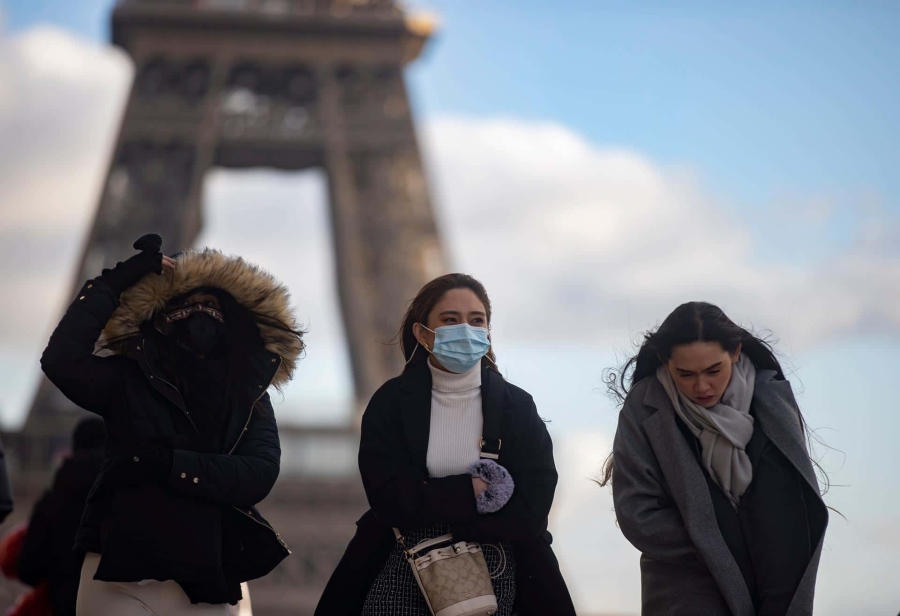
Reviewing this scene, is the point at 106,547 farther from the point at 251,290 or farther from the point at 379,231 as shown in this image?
the point at 379,231

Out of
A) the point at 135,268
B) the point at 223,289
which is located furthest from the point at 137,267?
the point at 223,289

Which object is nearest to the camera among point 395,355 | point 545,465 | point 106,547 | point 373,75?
point 106,547

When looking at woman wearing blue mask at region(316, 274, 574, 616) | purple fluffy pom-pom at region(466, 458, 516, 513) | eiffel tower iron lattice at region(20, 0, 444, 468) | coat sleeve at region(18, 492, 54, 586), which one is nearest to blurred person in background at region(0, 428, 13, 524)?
coat sleeve at region(18, 492, 54, 586)

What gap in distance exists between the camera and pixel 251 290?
446 centimetres

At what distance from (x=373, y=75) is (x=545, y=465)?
21457 millimetres

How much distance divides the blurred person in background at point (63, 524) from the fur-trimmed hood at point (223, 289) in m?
1.66

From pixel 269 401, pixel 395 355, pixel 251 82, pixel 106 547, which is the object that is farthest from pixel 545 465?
pixel 251 82

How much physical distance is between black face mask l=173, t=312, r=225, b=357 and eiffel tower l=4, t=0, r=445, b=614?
60.1ft

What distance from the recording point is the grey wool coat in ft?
13.3

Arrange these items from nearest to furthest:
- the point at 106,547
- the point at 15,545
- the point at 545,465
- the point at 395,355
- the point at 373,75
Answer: the point at 106,547 → the point at 545,465 → the point at 15,545 → the point at 395,355 → the point at 373,75

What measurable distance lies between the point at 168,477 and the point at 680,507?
1717mm

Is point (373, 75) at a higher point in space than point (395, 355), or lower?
higher

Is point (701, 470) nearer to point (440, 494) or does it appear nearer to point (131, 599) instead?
point (440, 494)

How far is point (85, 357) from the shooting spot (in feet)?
13.6
